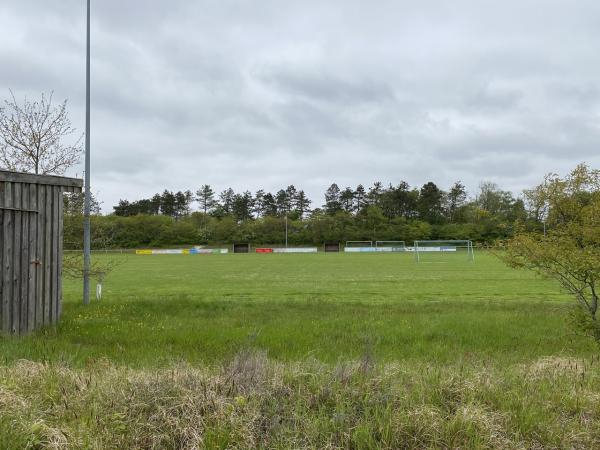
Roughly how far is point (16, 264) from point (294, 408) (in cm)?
704

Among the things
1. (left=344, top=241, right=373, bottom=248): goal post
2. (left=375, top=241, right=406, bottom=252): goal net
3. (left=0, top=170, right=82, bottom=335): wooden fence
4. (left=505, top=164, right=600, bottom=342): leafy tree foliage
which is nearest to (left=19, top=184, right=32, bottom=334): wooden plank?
(left=0, top=170, right=82, bottom=335): wooden fence

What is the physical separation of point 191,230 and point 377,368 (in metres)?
118

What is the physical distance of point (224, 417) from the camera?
3.53 metres

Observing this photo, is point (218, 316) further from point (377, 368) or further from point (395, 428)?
point (395, 428)

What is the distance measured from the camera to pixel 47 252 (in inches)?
360

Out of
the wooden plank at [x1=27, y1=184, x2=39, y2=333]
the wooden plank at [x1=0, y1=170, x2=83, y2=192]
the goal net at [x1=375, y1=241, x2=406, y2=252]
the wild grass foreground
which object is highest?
the wooden plank at [x1=0, y1=170, x2=83, y2=192]

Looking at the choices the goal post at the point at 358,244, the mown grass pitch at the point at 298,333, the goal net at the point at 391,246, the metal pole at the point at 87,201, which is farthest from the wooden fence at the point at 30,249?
the goal post at the point at 358,244

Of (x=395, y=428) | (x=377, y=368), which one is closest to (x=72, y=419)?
(x=395, y=428)

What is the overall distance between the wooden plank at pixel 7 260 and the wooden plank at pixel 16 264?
67 mm

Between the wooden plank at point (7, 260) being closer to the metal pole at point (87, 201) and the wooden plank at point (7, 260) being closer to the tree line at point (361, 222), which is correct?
the metal pole at point (87, 201)

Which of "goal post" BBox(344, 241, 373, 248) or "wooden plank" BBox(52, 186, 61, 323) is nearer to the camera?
"wooden plank" BBox(52, 186, 61, 323)

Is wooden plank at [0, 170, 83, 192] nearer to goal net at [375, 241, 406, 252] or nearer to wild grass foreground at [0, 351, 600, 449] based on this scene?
wild grass foreground at [0, 351, 600, 449]

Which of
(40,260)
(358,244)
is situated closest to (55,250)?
(40,260)

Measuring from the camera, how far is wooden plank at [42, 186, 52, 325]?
912 centimetres
